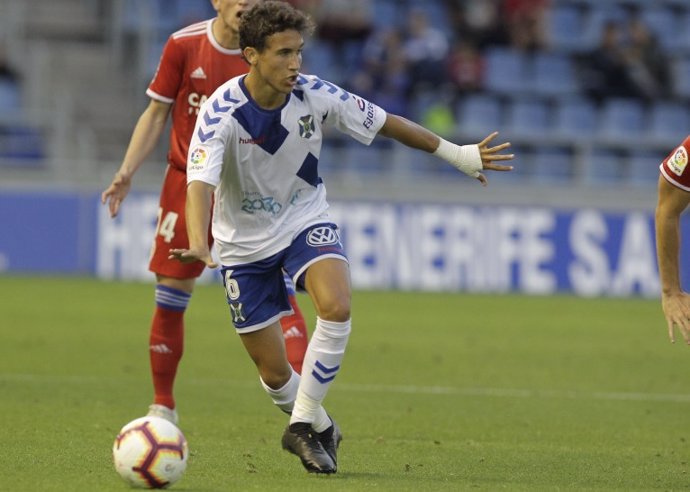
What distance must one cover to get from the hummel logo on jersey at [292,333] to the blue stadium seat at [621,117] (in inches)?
624

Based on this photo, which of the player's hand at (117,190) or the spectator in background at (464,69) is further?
the spectator in background at (464,69)

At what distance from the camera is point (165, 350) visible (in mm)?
8172

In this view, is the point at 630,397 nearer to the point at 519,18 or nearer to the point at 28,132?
the point at 28,132

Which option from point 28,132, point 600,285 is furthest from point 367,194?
point 28,132

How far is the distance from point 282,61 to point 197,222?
85 cm

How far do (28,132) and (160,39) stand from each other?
2.99 m

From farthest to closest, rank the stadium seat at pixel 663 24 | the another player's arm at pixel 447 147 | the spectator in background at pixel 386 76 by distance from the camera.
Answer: the stadium seat at pixel 663 24 → the spectator in background at pixel 386 76 → the another player's arm at pixel 447 147

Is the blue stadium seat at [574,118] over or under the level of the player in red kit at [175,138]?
under

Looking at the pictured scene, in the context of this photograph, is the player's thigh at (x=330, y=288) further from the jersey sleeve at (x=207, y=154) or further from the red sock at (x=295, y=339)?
the red sock at (x=295, y=339)

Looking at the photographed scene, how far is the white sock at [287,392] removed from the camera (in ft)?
23.0

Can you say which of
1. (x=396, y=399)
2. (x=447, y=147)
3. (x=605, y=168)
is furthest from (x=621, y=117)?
(x=447, y=147)

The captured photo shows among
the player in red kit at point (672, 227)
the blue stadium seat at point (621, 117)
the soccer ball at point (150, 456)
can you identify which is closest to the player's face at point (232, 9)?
the player in red kit at point (672, 227)

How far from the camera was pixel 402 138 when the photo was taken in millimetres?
6938

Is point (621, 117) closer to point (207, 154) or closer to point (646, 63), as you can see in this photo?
point (646, 63)
